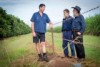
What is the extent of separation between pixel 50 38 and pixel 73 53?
1.00 feet

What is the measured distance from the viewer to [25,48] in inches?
130

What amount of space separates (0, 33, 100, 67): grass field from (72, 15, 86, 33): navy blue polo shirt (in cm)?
11

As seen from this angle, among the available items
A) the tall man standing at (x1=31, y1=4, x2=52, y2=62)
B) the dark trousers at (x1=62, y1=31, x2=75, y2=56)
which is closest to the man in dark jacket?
the dark trousers at (x1=62, y1=31, x2=75, y2=56)

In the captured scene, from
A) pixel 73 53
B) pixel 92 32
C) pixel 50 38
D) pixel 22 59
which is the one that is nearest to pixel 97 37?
pixel 92 32

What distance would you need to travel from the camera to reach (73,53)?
10.7 feet

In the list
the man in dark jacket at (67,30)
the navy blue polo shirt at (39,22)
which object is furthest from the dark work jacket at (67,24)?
the navy blue polo shirt at (39,22)

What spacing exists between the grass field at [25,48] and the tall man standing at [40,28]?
0.08 metres

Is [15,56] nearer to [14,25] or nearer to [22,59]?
[22,59]

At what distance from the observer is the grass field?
10.3 feet

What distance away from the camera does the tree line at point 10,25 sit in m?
3.39

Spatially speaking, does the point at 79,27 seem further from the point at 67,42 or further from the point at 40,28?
the point at 40,28

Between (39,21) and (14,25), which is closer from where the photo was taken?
(39,21)

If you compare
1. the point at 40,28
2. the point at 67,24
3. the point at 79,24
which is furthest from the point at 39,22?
the point at 79,24

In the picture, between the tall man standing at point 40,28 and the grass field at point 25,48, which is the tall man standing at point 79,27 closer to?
the grass field at point 25,48
